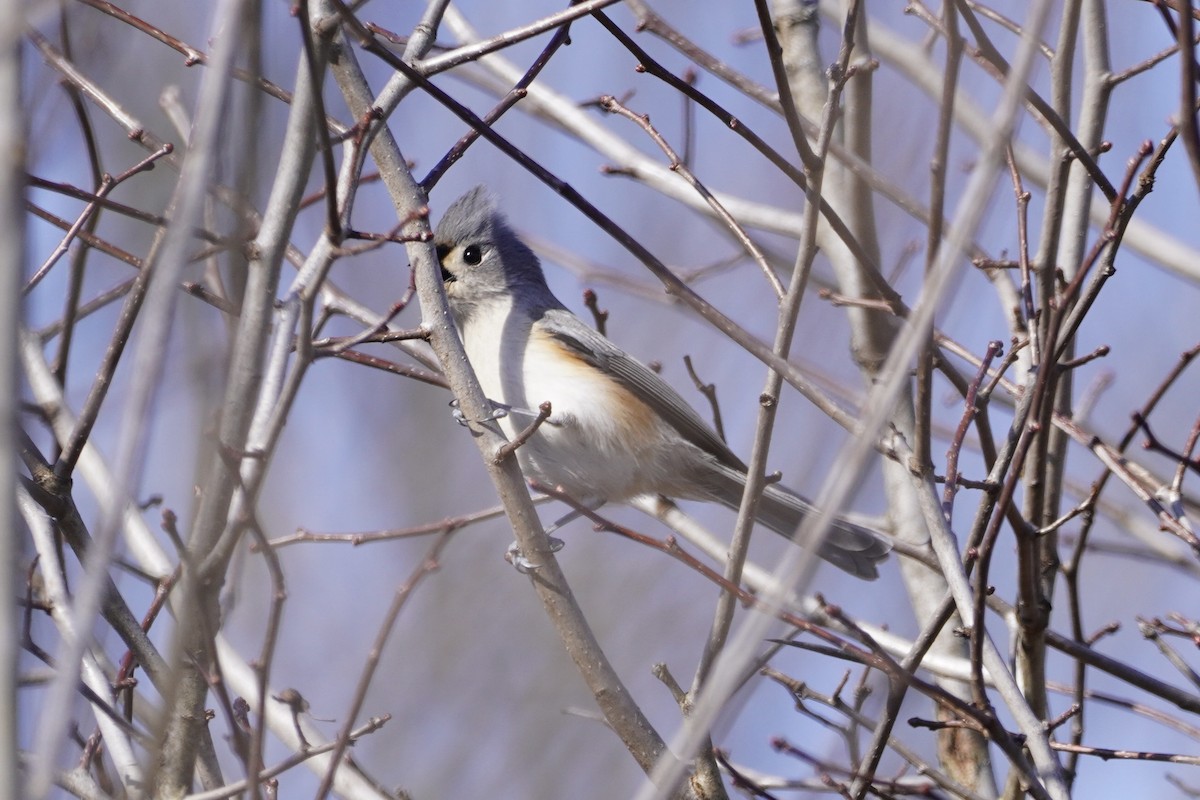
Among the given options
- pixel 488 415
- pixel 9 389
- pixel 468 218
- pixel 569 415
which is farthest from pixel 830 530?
pixel 9 389

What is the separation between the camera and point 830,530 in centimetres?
356

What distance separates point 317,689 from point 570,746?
1329mm

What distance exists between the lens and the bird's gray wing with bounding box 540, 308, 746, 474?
13.2 ft

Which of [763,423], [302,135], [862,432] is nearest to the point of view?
[862,432]

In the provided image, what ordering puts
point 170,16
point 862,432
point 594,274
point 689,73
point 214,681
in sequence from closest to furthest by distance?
point 862,432 < point 214,681 < point 689,73 < point 594,274 < point 170,16

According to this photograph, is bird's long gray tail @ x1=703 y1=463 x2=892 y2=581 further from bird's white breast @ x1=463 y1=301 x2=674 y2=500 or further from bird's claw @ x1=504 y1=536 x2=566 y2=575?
bird's claw @ x1=504 y1=536 x2=566 y2=575

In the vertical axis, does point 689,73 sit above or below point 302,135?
above

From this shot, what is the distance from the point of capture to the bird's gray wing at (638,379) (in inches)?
158

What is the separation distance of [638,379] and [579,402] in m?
0.35

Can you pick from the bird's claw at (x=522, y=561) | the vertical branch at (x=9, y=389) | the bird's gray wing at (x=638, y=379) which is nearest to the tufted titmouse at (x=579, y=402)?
the bird's gray wing at (x=638, y=379)

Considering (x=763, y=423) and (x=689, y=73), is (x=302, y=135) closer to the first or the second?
(x=763, y=423)

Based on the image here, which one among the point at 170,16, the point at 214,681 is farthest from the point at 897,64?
the point at 214,681

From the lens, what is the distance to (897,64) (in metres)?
4.46

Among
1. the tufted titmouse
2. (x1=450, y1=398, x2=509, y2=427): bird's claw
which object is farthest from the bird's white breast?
(x1=450, y1=398, x2=509, y2=427): bird's claw
